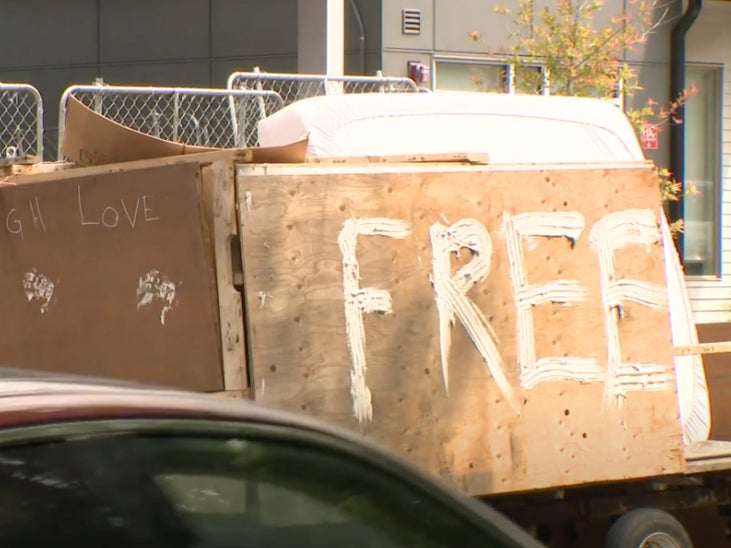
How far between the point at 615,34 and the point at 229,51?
612 centimetres

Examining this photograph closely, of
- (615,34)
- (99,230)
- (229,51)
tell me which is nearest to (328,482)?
(99,230)

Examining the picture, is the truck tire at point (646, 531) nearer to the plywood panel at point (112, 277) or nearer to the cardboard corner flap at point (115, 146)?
the plywood panel at point (112, 277)

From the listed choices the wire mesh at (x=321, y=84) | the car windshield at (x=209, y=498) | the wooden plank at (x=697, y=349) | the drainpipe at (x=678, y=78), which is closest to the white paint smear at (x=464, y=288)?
the wooden plank at (x=697, y=349)

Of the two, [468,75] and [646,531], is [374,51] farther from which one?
[646,531]

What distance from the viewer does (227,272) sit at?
16.8 ft

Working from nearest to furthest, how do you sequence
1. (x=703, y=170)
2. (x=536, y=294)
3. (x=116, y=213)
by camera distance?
(x=116, y=213)
(x=536, y=294)
(x=703, y=170)

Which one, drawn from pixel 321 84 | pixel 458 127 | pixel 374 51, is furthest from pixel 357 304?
pixel 374 51

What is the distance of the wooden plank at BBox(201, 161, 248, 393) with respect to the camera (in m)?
5.08

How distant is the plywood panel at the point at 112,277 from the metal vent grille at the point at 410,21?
860 cm

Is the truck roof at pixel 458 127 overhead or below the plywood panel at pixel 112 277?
overhead

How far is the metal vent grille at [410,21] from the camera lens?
1394 cm

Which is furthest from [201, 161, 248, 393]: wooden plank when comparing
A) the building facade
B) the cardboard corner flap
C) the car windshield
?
the building facade

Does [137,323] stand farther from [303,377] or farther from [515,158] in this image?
[515,158]

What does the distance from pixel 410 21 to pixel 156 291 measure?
9.21 meters
